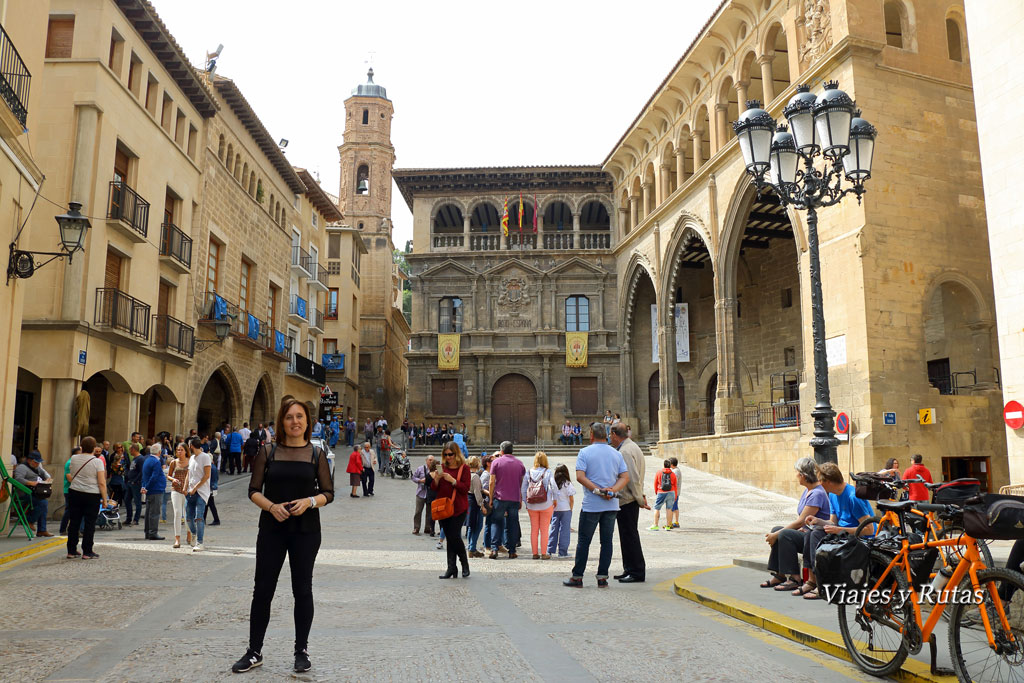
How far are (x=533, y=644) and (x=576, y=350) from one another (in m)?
32.5

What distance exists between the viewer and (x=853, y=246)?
749 inches

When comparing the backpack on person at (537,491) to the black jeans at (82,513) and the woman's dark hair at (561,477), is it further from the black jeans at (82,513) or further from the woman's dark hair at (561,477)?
the black jeans at (82,513)

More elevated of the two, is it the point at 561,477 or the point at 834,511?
the point at 561,477

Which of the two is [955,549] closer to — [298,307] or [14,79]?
[14,79]

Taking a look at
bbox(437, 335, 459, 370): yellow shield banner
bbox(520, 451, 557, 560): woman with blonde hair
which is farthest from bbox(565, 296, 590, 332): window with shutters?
bbox(520, 451, 557, 560): woman with blonde hair

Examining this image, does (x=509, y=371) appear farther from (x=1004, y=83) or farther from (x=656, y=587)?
(x=656, y=587)

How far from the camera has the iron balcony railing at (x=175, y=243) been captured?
2159 centimetres

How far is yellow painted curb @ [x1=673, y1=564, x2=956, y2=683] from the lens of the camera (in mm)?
4504

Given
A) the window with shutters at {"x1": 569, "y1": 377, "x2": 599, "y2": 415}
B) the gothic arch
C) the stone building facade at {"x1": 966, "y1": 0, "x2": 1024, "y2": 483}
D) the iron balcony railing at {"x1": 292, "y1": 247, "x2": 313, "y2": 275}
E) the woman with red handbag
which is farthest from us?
the window with shutters at {"x1": 569, "y1": 377, "x2": 599, "y2": 415}

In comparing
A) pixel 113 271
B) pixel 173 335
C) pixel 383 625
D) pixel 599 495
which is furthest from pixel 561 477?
pixel 173 335

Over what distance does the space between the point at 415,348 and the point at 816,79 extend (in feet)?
75.5

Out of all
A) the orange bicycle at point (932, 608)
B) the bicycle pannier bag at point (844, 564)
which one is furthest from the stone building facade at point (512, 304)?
the bicycle pannier bag at point (844, 564)

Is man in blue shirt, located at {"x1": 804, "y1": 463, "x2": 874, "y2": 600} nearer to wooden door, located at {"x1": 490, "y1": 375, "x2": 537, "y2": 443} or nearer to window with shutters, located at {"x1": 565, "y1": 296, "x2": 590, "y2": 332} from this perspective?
wooden door, located at {"x1": 490, "y1": 375, "x2": 537, "y2": 443}

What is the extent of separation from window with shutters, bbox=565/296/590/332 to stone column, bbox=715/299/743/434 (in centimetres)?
1258
